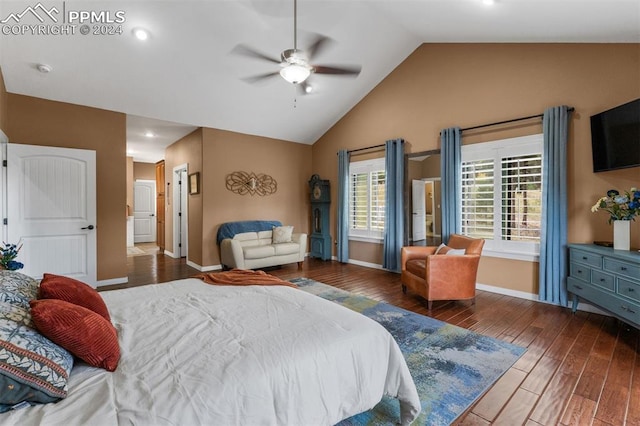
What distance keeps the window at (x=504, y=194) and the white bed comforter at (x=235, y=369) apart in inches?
135

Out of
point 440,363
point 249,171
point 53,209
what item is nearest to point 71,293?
point 440,363

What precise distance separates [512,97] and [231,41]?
3.99 m

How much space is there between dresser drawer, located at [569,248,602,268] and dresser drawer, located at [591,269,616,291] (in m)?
0.08

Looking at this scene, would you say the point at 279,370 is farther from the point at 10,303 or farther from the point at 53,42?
the point at 53,42

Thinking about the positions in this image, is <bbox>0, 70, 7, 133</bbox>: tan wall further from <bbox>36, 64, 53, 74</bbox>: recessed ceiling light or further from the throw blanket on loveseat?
the throw blanket on loveseat

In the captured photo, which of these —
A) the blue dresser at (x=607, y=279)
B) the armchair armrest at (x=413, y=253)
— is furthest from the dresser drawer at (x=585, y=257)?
the armchair armrest at (x=413, y=253)

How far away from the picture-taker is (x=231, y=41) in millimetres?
3934

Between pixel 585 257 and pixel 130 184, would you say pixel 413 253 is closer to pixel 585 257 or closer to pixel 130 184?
pixel 585 257

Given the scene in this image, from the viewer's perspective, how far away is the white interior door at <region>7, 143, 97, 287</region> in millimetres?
3861

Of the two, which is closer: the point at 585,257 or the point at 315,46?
the point at 315,46

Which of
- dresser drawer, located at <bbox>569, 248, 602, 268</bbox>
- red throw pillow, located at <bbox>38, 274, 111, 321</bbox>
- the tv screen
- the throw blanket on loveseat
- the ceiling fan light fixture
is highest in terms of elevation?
the ceiling fan light fixture

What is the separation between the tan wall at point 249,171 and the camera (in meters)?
5.73

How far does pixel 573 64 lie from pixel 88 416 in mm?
5360

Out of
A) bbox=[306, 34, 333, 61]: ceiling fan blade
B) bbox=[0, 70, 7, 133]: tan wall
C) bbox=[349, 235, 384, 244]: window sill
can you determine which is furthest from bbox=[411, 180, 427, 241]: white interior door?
bbox=[0, 70, 7, 133]: tan wall
